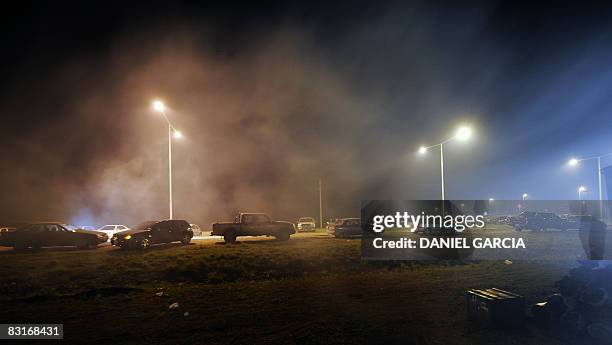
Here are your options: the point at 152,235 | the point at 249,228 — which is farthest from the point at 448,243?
the point at 152,235

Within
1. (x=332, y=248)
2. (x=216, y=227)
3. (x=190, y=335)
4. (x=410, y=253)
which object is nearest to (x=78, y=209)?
(x=216, y=227)

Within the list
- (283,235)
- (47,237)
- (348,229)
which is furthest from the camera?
(348,229)

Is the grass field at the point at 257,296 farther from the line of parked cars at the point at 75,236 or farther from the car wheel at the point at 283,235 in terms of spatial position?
the car wheel at the point at 283,235

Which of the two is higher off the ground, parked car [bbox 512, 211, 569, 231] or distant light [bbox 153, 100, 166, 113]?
distant light [bbox 153, 100, 166, 113]

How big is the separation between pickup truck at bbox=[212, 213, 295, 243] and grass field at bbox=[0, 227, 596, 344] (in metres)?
4.53

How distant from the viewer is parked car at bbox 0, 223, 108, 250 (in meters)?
19.6

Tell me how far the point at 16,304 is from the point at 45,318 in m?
2.11

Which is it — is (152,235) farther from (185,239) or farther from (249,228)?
(249,228)

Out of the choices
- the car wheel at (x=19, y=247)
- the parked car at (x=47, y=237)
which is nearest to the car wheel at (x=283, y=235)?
the parked car at (x=47, y=237)

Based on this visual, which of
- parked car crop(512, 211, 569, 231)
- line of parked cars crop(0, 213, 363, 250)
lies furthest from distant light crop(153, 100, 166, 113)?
parked car crop(512, 211, 569, 231)

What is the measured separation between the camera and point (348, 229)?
27.5 meters

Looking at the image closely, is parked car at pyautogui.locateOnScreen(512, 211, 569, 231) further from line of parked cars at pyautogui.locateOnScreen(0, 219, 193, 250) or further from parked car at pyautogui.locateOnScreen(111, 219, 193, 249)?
line of parked cars at pyautogui.locateOnScreen(0, 219, 193, 250)

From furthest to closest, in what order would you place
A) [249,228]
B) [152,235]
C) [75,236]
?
[249,228], [152,235], [75,236]

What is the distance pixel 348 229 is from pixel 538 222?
1618 centimetres
